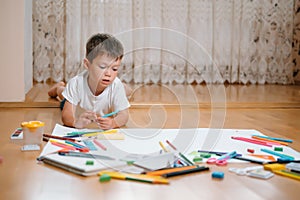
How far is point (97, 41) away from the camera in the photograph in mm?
1617

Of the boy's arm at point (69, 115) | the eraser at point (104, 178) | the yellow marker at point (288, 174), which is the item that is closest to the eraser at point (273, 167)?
the yellow marker at point (288, 174)

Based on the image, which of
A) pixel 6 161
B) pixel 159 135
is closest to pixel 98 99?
pixel 159 135

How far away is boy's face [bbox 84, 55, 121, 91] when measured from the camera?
4.89ft

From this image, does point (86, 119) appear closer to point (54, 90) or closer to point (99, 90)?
point (99, 90)

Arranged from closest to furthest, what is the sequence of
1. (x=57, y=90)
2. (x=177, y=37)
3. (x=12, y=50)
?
(x=12, y=50) < (x=57, y=90) < (x=177, y=37)

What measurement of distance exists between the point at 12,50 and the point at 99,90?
0.62 metres

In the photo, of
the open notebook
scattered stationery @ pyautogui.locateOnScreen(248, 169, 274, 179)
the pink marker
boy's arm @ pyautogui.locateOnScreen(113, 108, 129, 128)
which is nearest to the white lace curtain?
boy's arm @ pyautogui.locateOnScreen(113, 108, 129, 128)

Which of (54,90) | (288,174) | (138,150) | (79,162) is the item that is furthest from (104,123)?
(54,90)

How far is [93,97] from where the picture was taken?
1.60 meters

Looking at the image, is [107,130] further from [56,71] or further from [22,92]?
[56,71]

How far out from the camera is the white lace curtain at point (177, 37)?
2814 millimetres

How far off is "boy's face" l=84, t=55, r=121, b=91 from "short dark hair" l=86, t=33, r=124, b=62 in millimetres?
15

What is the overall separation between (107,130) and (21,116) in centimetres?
48

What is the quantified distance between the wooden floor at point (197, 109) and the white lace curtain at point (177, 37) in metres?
0.24
